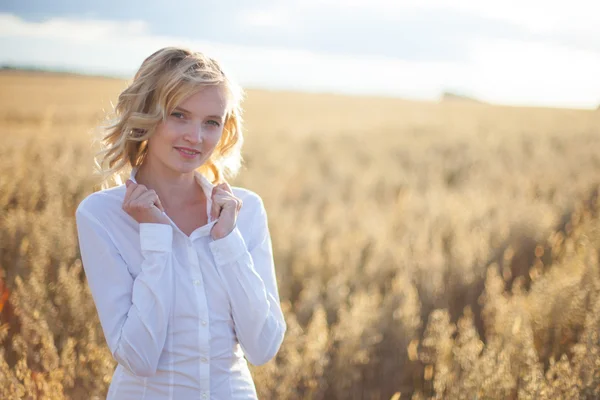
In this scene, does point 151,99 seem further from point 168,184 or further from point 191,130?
point 168,184

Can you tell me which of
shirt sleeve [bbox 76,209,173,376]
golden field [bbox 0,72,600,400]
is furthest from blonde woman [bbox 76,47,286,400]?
golden field [bbox 0,72,600,400]

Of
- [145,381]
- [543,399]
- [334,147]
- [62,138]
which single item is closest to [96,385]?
[145,381]

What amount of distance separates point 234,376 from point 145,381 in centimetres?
29

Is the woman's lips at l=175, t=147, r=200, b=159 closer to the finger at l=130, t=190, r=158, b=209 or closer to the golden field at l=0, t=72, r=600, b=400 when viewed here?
the finger at l=130, t=190, r=158, b=209

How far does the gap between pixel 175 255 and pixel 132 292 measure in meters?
0.20

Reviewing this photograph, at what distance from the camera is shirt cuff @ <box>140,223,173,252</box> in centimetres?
191

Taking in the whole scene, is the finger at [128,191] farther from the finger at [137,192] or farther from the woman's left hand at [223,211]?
the woman's left hand at [223,211]

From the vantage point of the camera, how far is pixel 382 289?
513 cm

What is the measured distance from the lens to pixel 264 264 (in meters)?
2.19

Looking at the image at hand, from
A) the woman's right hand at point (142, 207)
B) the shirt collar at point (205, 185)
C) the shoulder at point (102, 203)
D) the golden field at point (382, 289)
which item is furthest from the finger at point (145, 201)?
the golden field at point (382, 289)

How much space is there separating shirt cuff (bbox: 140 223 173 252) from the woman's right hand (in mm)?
27

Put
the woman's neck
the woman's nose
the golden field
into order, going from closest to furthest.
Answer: the woman's nose → the woman's neck → the golden field

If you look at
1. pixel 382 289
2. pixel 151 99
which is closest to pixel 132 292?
pixel 151 99

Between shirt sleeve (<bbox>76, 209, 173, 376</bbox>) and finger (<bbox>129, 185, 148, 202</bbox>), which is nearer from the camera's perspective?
shirt sleeve (<bbox>76, 209, 173, 376</bbox>)
